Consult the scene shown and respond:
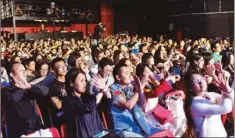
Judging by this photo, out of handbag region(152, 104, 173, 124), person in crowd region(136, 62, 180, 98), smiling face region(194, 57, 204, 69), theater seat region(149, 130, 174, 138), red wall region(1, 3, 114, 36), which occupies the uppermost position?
red wall region(1, 3, 114, 36)

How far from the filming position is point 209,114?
2.44 metres

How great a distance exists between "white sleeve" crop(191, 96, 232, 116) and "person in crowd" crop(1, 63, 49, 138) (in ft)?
3.58

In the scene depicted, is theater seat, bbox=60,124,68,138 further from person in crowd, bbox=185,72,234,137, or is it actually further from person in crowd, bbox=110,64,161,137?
person in crowd, bbox=185,72,234,137

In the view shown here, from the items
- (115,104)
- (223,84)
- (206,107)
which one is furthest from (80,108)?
(223,84)

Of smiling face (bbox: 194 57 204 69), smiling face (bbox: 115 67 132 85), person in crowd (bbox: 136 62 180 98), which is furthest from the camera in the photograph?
smiling face (bbox: 194 57 204 69)

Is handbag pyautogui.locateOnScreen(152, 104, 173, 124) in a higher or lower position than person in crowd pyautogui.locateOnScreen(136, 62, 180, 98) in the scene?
lower

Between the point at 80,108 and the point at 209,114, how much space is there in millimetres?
834

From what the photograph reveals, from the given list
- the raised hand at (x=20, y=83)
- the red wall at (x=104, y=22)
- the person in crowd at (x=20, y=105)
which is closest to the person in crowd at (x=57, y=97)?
the person in crowd at (x=20, y=105)

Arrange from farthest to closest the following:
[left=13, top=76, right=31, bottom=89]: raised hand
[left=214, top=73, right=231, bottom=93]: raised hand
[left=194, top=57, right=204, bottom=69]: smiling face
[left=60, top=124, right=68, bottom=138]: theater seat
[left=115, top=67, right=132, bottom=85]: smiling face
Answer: [left=194, top=57, right=204, bottom=69]: smiling face < [left=115, top=67, right=132, bottom=85]: smiling face < [left=13, top=76, right=31, bottom=89]: raised hand < [left=60, top=124, right=68, bottom=138]: theater seat < [left=214, top=73, right=231, bottom=93]: raised hand

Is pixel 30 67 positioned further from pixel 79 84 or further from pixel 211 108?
pixel 211 108

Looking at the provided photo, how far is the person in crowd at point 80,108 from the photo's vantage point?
258cm

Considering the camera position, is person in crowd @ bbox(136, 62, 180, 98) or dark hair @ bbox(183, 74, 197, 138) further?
person in crowd @ bbox(136, 62, 180, 98)

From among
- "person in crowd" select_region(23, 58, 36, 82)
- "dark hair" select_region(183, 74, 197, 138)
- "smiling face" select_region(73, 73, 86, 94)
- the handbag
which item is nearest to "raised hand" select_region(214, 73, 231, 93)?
"dark hair" select_region(183, 74, 197, 138)

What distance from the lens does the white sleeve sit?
2.37 meters
